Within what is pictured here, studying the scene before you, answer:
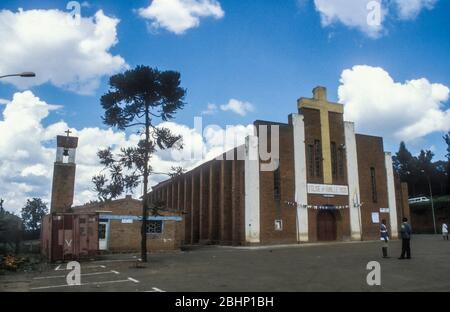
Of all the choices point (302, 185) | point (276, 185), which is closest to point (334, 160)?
point (302, 185)

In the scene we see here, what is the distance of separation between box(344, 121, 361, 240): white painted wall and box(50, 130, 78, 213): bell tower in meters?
23.6

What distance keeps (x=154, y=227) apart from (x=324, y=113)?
18.7 meters

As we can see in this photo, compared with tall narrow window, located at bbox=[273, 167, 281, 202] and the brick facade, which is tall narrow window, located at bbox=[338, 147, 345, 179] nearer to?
tall narrow window, located at bbox=[273, 167, 281, 202]

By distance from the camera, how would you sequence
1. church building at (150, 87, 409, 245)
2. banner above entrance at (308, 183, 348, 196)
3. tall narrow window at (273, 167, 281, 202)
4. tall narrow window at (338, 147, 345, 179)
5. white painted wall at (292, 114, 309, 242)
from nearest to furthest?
church building at (150, 87, 409, 245) → tall narrow window at (273, 167, 281, 202) → white painted wall at (292, 114, 309, 242) → banner above entrance at (308, 183, 348, 196) → tall narrow window at (338, 147, 345, 179)

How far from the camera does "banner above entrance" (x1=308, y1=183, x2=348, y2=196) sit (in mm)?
33062

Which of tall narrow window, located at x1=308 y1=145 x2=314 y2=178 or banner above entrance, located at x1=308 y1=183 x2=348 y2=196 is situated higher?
tall narrow window, located at x1=308 y1=145 x2=314 y2=178

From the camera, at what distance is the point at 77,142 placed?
29.3 metres

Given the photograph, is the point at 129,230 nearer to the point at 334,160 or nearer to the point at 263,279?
the point at 263,279

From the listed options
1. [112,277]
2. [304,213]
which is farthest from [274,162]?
[112,277]

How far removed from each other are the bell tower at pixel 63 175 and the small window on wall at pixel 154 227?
19.7 ft

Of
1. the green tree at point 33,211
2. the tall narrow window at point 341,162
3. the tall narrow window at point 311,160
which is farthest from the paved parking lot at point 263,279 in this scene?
the green tree at point 33,211

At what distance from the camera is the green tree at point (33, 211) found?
7058 cm

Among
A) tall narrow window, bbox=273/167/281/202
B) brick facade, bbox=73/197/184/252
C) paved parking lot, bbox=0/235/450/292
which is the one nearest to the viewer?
paved parking lot, bbox=0/235/450/292

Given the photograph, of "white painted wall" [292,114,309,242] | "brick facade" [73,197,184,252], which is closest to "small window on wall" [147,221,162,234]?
"brick facade" [73,197,184,252]
